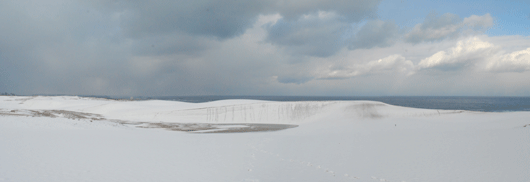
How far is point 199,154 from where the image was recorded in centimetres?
996

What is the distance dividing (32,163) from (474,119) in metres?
29.0

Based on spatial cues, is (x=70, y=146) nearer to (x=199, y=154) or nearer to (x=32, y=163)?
(x=32, y=163)

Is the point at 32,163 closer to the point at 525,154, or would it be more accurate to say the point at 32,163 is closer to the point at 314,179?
the point at 314,179

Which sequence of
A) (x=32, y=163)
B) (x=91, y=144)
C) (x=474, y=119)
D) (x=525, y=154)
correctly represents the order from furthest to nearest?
(x=474, y=119)
(x=91, y=144)
(x=525, y=154)
(x=32, y=163)

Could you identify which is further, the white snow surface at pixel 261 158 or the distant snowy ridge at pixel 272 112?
the distant snowy ridge at pixel 272 112

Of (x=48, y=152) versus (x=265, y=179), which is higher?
(x=48, y=152)

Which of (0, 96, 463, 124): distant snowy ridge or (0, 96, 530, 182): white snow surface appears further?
(0, 96, 463, 124): distant snowy ridge

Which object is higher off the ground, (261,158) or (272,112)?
(272,112)

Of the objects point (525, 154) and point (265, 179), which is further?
point (525, 154)

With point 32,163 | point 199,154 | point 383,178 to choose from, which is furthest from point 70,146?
point 383,178

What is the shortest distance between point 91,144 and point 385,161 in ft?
35.8

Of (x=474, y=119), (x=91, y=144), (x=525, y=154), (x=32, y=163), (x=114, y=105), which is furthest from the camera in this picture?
(x=114, y=105)

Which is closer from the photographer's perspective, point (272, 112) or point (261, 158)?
point (261, 158)

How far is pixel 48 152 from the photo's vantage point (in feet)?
26.3
